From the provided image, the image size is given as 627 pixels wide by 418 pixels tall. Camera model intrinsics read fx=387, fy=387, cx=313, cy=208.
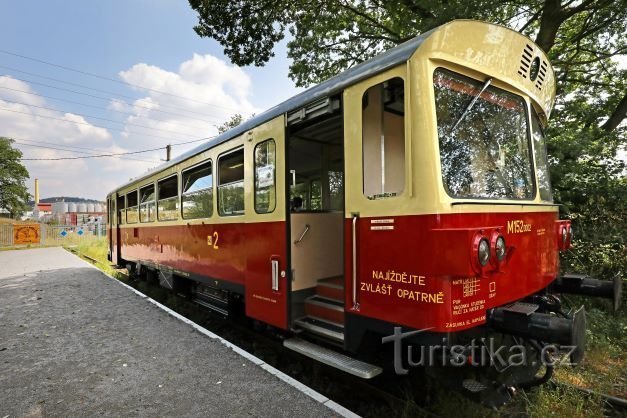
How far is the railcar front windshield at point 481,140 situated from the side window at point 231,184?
9.08ft

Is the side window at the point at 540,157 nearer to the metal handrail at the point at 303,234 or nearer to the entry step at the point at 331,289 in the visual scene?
the entry step at the point at 331,289

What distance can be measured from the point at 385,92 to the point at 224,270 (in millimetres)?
3315

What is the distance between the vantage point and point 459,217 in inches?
104

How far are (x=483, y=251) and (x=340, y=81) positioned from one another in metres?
1.83

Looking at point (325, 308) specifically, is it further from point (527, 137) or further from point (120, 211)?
point (120, 211)

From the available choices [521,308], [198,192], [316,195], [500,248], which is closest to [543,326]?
[521,308]

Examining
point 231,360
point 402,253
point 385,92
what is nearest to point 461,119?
point 385,92

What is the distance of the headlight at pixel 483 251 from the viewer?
2.53 metres

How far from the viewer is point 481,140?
3.14 m

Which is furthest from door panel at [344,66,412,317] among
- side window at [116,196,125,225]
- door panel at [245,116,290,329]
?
side window at [116,196,125,225]

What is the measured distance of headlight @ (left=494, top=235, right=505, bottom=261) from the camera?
2657 millimetres

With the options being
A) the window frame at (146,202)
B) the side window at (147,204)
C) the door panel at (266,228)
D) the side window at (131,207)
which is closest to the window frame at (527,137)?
the door panel at (266,228)

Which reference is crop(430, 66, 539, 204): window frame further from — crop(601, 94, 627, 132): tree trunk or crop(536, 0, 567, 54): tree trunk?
crop(601, 94, 627, 132): tree trunk

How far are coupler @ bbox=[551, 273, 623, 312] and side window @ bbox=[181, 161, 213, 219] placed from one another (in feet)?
14.5
